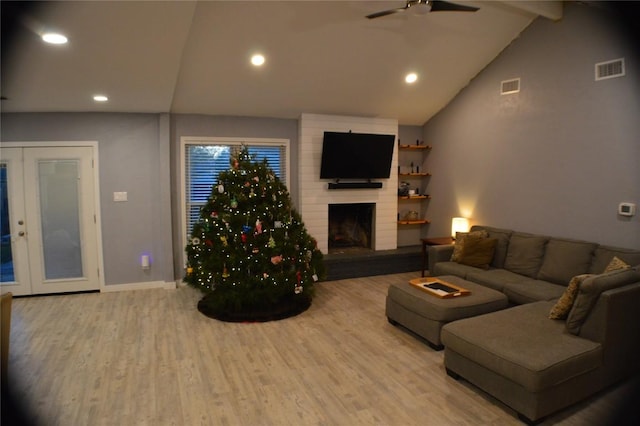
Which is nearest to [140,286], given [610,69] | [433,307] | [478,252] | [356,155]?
[356,155]

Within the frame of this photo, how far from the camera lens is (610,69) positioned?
12.3ft

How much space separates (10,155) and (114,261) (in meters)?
1.76

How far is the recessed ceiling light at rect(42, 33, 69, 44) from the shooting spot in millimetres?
2674

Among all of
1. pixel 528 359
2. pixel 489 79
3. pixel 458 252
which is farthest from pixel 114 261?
pixel 489 79

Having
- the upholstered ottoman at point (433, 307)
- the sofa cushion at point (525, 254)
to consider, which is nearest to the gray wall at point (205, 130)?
the upholstered ottoman at point (433, 307)

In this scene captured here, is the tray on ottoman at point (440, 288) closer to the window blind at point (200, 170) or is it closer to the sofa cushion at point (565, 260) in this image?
the sofa cushion at point (565, 260)

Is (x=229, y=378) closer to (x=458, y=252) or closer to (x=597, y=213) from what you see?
(x=458, y=252)

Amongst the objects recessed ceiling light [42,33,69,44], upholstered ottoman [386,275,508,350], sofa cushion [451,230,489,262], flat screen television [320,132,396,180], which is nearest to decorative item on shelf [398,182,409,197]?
flat screen television [320,132,396,180]

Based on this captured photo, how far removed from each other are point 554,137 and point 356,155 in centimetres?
256

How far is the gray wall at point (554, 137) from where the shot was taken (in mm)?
3697

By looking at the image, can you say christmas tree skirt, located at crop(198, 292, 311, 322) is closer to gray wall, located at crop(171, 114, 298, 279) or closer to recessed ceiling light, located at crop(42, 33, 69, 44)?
gray wall, located at crop(171, 114, 298, 279)

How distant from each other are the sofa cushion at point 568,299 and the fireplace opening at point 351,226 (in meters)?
3.49

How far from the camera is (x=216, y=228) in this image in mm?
4113

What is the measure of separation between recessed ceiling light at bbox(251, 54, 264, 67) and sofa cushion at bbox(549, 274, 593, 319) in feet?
12.1
